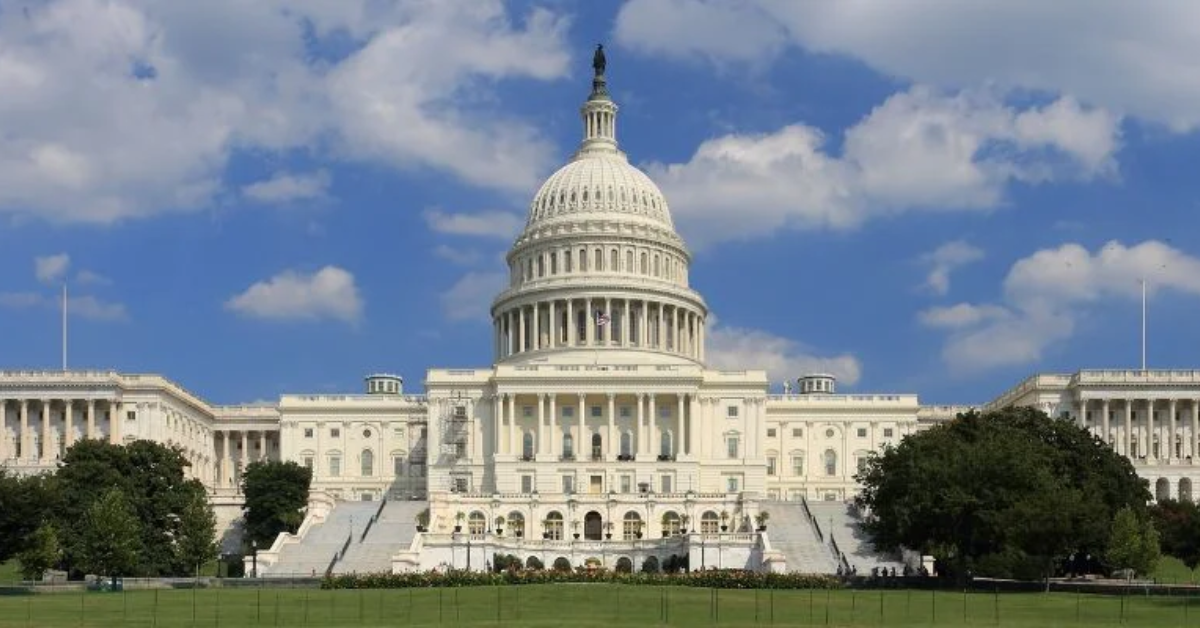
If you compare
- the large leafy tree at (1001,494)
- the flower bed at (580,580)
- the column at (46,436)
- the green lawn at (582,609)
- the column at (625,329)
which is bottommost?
the flower bed at (580,580)

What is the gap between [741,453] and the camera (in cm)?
16112

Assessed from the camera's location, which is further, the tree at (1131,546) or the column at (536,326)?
the column at (536,326)

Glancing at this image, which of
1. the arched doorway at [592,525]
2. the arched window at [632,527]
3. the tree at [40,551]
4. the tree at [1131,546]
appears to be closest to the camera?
the tree at [1131,546]

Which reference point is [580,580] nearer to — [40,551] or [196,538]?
[196,538]

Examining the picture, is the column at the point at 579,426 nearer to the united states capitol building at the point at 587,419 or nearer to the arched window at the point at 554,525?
the united states capitol building at the point at 587,419

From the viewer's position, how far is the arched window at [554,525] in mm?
139375

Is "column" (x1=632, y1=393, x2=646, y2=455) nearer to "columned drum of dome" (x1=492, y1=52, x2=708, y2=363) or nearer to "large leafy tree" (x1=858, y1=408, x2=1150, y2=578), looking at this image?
"columned drum of dome" (x1=492, y1=52, x2=708, y2=363)

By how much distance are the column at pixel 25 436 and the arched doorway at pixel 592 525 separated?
192 feet

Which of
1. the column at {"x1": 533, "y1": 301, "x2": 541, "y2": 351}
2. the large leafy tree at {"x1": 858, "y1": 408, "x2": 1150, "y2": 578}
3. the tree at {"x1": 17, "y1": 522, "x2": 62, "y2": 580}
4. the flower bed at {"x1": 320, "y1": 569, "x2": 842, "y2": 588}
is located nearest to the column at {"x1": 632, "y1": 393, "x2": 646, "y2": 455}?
the column at {"x1": 533, "y1": 301, "x2": 541, "y2": 351}

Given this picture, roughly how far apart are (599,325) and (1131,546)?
267ft

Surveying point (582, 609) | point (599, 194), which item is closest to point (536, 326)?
point (599, 194)

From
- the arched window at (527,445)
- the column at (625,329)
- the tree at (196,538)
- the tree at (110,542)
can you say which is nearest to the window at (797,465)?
the column at (625,329)

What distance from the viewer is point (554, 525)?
5502 inches

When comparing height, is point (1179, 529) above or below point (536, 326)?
below
